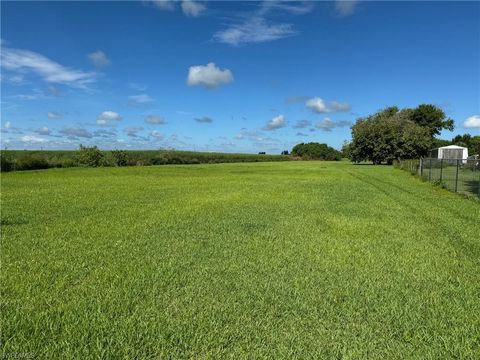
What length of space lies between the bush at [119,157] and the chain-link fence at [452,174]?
38.6 meters

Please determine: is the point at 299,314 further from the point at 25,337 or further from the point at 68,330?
the point at 25,337

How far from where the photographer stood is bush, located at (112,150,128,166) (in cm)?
5895

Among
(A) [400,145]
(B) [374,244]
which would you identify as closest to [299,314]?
(B) [374,244]

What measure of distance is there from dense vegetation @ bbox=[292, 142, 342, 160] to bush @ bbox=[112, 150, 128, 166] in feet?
229

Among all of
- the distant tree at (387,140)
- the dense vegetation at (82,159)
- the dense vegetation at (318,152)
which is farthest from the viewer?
the dense vegetation at (318,152)

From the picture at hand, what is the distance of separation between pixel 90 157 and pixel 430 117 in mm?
62750

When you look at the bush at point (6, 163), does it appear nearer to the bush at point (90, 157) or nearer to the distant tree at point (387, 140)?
the bush at point (90, 157)

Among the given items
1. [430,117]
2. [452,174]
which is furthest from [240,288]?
[430,117]

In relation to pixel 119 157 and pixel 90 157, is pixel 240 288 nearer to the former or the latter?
pixel 90 157

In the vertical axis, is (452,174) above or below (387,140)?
below

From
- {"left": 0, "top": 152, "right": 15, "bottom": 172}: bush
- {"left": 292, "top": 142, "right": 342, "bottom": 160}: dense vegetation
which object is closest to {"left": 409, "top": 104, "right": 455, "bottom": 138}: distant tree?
{"left": 292, "top": 142, "right": 342, "bottom": 160}: dense vegetation

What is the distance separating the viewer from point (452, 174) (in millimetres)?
28688

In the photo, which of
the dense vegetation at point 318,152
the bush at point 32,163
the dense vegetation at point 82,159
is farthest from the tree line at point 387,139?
the dense vegetation at point 318,152

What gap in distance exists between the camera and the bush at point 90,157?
178 ft
